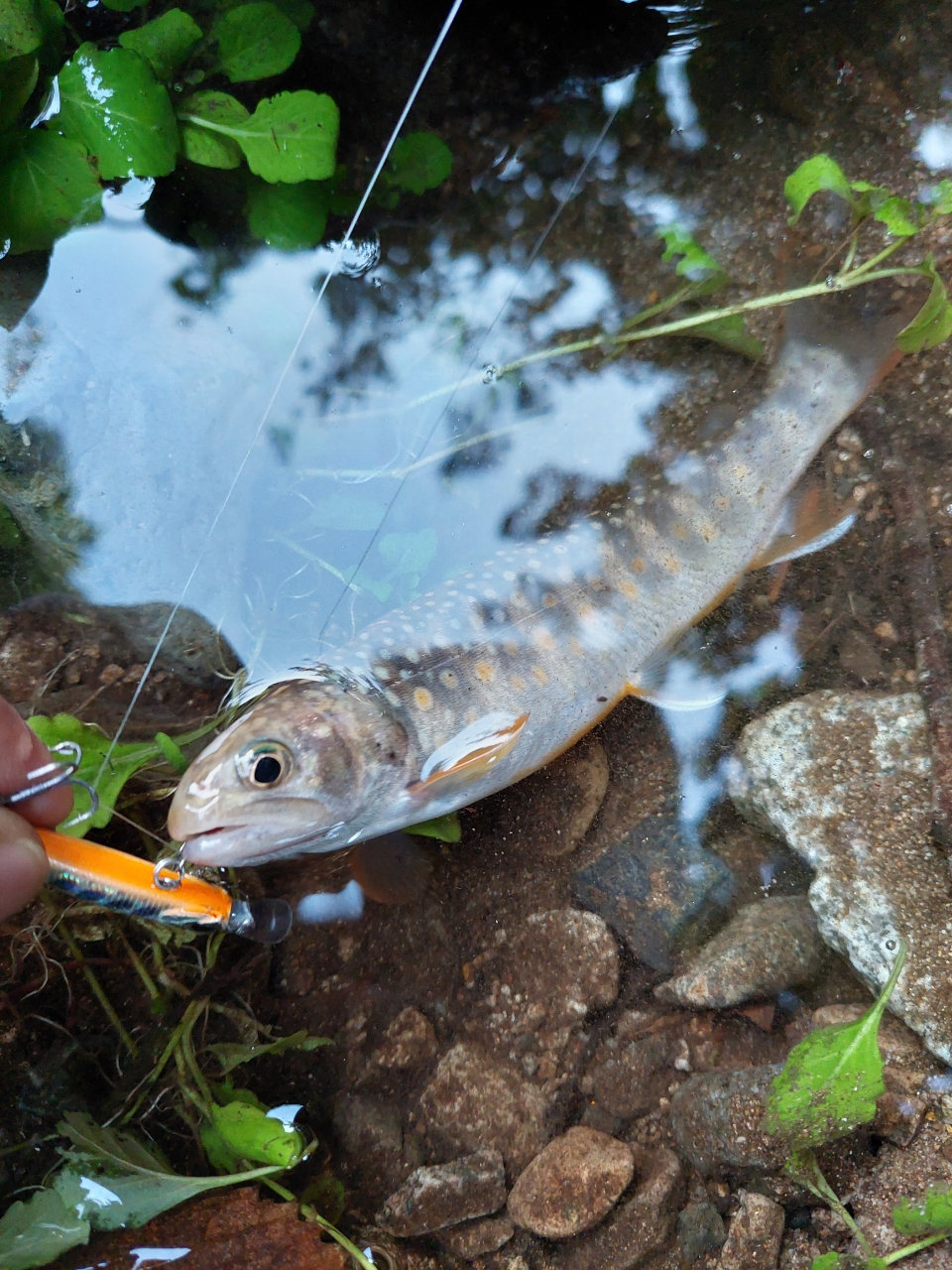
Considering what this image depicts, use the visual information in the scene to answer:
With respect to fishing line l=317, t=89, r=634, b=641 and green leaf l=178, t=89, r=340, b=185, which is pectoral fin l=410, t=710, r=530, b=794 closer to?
fishing line l=317, t=89, r=634, b=641

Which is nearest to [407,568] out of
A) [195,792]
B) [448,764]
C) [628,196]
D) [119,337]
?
[448,764]

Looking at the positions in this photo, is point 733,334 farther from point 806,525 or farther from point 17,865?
point 17,865

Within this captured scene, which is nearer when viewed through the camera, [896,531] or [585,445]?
[896,531]

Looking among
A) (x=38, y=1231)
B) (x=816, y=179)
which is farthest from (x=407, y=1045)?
(x=816, y=179)

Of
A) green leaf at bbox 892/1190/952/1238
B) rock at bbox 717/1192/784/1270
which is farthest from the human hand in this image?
green leaf at bbox 892/1190/952/1238

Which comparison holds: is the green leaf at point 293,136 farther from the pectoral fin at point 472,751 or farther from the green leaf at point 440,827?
the green leaf at point 440,827

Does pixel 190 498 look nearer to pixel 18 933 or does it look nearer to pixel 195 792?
pixel 195 792

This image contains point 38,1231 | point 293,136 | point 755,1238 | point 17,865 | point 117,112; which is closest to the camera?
point 17,865
